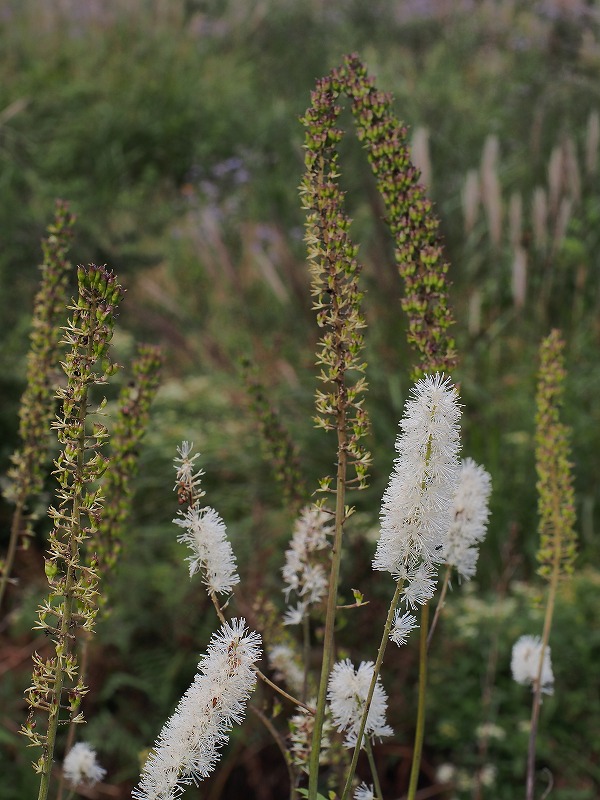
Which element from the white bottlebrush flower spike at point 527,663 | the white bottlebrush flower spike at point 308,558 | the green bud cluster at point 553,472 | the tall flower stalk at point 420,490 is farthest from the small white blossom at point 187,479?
the white bottlebrush flower spike at point 527,663

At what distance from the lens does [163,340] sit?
5746mm

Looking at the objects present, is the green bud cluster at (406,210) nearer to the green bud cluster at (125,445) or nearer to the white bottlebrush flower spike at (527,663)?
the green bud cluster at (125,445)

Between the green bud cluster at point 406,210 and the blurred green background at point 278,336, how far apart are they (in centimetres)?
57

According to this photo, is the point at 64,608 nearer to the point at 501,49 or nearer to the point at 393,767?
the point at 393,767

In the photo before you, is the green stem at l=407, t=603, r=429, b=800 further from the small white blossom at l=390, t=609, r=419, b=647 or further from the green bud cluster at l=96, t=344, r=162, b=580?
the green bud cluster at l=96, t=344, r=162, b=580

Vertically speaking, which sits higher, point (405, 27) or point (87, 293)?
point (405, 27)

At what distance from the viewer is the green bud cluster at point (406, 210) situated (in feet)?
5.17

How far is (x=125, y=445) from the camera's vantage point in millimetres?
1710

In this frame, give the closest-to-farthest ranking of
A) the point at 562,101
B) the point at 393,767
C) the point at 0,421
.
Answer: the point at 393,767 < the point at 0,421 < the point at 562,101

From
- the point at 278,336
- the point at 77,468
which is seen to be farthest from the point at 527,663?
the point at 278,336

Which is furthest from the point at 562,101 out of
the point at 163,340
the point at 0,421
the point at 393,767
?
the point at 393,767

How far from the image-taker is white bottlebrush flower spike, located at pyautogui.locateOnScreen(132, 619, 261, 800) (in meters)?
1.17

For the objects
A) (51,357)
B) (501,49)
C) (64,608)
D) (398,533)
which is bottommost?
(64,608)

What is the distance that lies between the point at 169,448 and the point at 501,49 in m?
11.1
